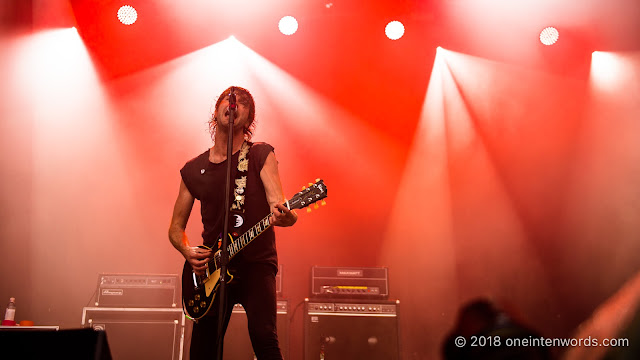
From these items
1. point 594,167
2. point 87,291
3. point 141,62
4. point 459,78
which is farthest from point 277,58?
point 594,167

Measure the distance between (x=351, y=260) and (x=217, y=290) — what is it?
3559mm

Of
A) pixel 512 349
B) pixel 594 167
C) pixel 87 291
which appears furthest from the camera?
pixel 594 167

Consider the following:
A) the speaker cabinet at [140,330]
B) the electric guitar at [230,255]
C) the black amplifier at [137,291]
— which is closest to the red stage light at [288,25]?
the black amplifier at [137,291]

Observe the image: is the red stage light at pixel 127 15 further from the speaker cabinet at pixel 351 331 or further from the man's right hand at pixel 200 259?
the man's right hand at pixel 200 259

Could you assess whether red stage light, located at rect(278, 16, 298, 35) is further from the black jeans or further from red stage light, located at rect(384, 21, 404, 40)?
the black jeans

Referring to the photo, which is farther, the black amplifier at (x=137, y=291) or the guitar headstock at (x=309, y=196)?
the black amplifier at (x=137, y=291)

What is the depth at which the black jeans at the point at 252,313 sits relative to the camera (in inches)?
105

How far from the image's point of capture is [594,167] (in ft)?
20.3

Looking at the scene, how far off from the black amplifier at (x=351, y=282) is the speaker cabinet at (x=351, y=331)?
213 millimetres

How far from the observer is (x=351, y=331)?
4629 mm

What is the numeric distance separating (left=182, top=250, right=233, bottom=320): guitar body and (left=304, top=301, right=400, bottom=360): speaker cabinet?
1.91 meters

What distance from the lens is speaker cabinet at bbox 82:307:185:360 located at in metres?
4.52

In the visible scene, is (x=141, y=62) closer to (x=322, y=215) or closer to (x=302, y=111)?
(x=302, y=111)

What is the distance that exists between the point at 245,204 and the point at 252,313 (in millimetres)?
594
